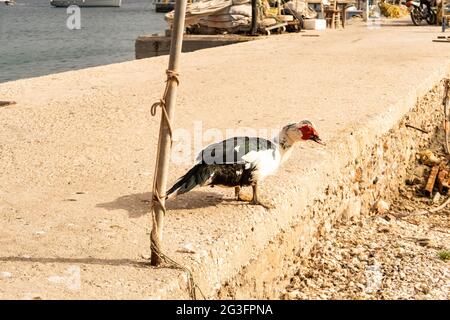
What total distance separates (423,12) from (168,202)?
76.8 feet

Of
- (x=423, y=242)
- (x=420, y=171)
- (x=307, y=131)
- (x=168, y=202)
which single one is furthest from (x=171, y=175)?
(x=420, y=171)

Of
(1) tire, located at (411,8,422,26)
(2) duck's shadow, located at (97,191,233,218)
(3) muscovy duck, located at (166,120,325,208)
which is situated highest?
(1) tire, located at (411,8,422,26)

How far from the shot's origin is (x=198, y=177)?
5.13 metres

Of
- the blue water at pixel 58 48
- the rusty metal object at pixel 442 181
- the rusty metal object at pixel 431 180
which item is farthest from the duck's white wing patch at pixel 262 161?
the blue water at pixel 58 48

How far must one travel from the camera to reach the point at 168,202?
5.43 m

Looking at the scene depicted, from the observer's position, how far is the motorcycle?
2694 centimetres

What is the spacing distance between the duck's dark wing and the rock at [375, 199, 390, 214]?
11.7ft

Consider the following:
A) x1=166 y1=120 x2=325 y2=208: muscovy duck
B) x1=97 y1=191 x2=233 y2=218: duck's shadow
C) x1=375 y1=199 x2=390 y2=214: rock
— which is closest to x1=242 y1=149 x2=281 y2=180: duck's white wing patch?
x1=166 y1=120 x2=325 y2=208: muscovy duck

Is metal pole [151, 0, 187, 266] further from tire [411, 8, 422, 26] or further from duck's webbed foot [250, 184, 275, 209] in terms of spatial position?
tire [411, 8, 422, 26]

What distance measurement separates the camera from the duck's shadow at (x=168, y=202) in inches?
210

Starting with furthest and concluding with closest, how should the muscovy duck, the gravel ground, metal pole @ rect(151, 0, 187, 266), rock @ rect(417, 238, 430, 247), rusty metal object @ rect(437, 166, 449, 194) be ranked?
rusty metal object @ rect(437, 166, 449, 194) → rock @ rect(417, 238, 430, 247) → the gravel ground → the muscovy duck → metal pole @ rect(151, 0, 187, 266)
